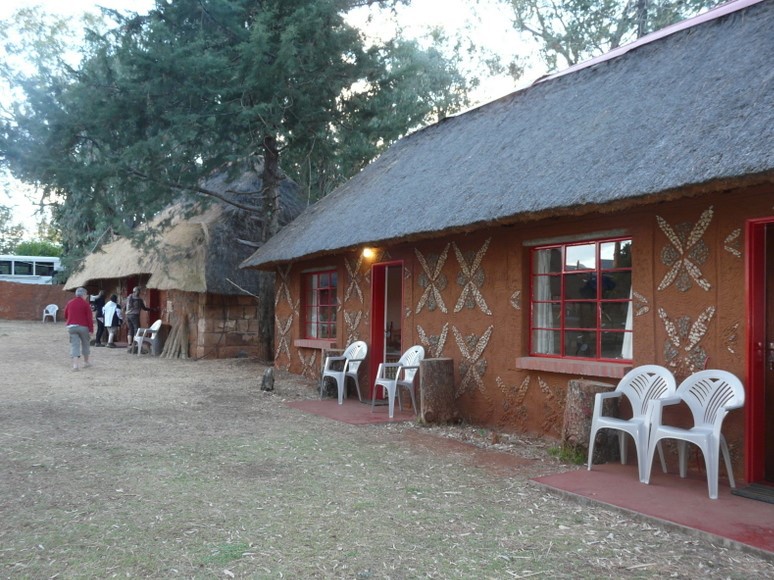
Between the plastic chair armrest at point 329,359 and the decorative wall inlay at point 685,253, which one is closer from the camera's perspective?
the decorative wall inlay at point 685,253

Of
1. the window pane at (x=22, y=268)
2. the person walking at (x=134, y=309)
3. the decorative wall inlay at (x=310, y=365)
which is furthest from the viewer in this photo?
the window pane at (x=22, y=268)

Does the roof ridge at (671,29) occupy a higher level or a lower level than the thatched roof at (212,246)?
higher

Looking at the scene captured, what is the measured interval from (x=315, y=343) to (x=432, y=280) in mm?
3600

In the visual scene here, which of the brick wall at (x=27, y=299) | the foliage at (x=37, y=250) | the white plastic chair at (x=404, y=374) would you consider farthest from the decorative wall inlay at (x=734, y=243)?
the foliage at (x=37, y=250)

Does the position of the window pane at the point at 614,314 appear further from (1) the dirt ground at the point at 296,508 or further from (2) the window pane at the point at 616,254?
(1) the dirt ground at the point at 296,508

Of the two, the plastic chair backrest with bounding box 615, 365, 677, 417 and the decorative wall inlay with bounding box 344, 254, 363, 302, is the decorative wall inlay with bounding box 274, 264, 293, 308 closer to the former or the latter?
the decorative wall inlay with bounding box 344, 254, 363, 302

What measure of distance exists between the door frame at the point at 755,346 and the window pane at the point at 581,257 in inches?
60.3

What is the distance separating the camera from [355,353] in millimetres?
9250

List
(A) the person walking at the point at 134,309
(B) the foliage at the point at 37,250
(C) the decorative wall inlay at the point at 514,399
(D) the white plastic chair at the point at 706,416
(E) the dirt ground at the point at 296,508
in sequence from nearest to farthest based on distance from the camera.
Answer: (E) the dirt ground at the point at 296,508 < (D) the white plastic chair at the point at 706,416 < (C) the decorative wall inlay at the point at 514,399 < (A) the person walking at the point at 134,309 < (B) the foliage at the point at 37,250

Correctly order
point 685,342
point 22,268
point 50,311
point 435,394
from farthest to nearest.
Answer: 1. point 22,268
2. point 50,311
3. point 435,394
4. point 685,342

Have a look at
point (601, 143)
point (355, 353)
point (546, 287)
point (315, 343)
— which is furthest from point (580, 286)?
point (315, 343)

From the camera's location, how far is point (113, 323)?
1805 centimetres

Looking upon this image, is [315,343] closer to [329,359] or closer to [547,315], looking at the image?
[329,359]

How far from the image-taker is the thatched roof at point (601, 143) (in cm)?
484
